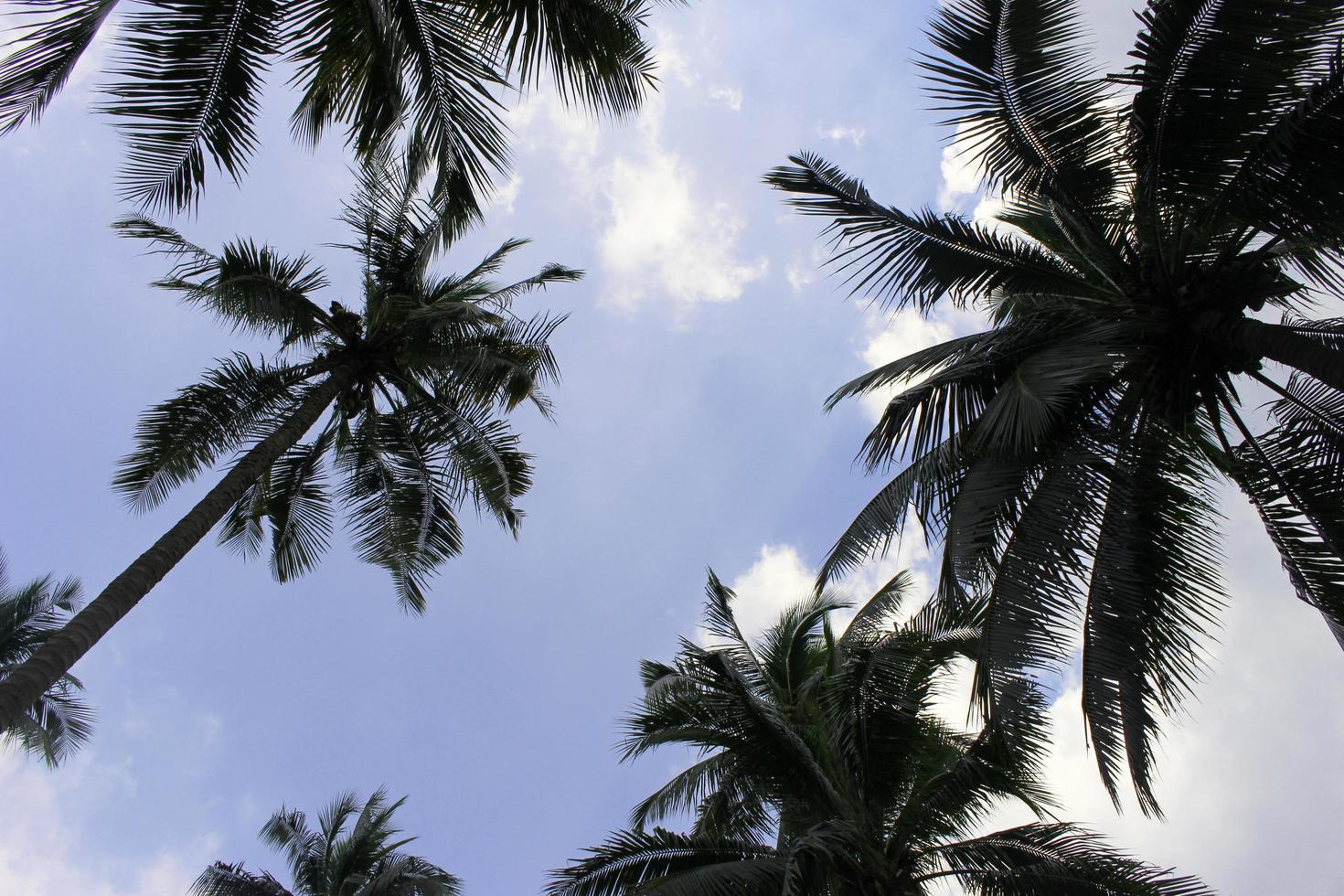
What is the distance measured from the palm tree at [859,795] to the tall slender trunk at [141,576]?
503 centimetres

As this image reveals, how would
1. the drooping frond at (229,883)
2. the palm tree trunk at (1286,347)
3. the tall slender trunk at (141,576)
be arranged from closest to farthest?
the palm tree trunk at (1286,347) < the tall slender trunk at (141,576) < the drooping frond at (229,883)

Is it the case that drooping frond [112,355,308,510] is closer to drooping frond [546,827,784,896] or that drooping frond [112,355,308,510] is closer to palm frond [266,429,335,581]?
palm frond [266,429,335,581]

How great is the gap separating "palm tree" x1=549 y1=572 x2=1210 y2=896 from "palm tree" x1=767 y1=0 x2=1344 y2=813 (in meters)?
1.46

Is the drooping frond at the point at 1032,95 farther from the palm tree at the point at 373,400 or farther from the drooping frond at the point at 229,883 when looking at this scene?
the drooping frond at the point at 229,883

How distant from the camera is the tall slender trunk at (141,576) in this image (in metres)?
6.20

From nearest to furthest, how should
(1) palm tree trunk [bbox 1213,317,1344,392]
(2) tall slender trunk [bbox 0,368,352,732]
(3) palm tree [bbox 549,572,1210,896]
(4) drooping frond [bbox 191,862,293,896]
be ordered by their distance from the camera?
(1) palm tree trunk [bbox 1213,317,1344,392] → (2) tall slender trunk [bbox 0,368,352,732] → (3) palm tree [bbox 549,572,1210,896] → (4) drooping frond [bbox 191,862,293,896]

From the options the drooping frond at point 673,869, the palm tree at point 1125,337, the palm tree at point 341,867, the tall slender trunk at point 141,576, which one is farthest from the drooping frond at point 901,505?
the palm tree at point 341,867

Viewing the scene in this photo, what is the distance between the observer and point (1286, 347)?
19.9ft

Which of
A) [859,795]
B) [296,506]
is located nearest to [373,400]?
[296,506]

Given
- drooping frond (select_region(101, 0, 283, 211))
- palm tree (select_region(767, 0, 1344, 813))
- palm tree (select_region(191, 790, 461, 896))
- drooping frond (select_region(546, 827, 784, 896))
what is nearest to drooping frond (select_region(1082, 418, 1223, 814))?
palm tree (select_region(767, 0, 1344, 813))

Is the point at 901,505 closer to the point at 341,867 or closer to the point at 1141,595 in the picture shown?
the point at 1141,595

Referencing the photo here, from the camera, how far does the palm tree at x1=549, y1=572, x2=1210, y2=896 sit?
27.4 feet

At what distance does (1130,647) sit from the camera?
277 inches

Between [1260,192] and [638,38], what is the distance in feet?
17.6
